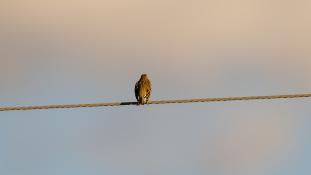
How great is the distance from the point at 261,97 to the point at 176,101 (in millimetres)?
1979

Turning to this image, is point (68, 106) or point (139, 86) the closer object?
point (68, 106)

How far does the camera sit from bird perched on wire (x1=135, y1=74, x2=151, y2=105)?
3059 centimetres

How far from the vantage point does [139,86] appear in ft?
105

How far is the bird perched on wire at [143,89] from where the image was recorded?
100 feet

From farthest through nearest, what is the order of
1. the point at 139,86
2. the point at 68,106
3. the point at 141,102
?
the point at 139,86 < the point at 141,102 < the point at 68,106

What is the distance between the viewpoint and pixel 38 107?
23922mm

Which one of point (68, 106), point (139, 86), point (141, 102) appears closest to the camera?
point (68, 106)

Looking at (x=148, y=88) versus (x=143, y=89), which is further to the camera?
(x=148, y=88)

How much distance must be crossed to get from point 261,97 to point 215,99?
43.3 inches

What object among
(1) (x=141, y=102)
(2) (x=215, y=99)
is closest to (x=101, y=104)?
(2) (x=215, y=99)

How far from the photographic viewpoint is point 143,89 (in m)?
31.6

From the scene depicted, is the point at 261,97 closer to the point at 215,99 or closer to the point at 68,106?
the point at 215,99

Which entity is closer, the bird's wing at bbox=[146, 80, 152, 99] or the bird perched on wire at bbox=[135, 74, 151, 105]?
the bird perched on wire at bbox=[135, 74, 151, 105]

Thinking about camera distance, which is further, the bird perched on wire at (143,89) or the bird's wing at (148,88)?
the bird's wing at (148,88)
